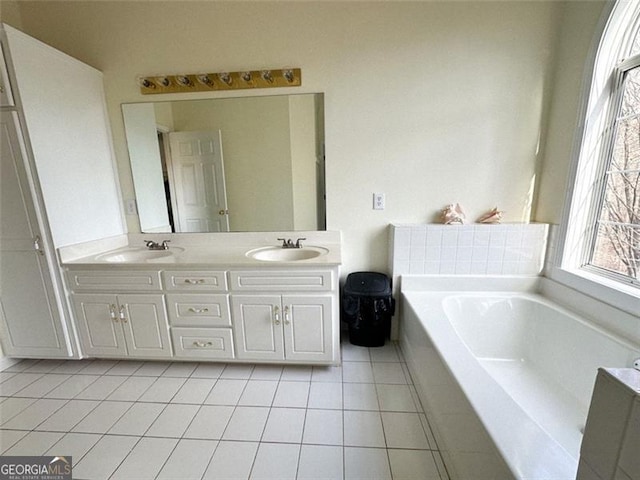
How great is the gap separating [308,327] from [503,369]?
Result: 49.3 inches

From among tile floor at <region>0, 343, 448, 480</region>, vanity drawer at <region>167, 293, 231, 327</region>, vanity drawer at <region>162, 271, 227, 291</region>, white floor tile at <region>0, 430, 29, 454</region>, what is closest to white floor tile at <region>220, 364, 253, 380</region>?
tile floor at <region>0, 343, 448, 480</region>

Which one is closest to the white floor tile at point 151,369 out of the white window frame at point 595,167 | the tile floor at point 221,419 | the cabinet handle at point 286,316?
the tile floor at point 221,419

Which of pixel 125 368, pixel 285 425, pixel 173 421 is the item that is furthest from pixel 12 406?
pixel 285 425

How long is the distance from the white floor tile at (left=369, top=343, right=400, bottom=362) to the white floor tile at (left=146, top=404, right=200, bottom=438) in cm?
121

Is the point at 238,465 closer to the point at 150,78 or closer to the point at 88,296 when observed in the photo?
the point at 88,296

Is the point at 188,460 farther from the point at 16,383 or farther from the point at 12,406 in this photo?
the point at 16,383

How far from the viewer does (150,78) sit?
6.42 feet

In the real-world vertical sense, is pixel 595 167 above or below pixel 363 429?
above

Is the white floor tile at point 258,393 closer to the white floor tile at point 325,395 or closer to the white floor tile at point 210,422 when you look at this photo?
the white floor tile at point 210,422

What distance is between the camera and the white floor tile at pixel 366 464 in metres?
1.16

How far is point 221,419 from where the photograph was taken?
146 centimetres

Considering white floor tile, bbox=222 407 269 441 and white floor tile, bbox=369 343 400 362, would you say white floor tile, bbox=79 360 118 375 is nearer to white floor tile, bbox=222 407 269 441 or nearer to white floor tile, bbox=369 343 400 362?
white floor tile, bbox=222 407 269 441

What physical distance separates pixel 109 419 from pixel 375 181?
7.32ft

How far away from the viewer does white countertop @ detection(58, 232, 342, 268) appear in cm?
169
